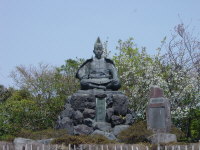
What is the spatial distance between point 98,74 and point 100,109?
1664 mm

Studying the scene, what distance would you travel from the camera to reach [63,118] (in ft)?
47.2

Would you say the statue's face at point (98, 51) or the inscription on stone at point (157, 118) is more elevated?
the statue's face at point (98, 51)

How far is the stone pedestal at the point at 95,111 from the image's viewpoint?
14070 millimetres

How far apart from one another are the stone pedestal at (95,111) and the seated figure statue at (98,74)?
1.17 feet

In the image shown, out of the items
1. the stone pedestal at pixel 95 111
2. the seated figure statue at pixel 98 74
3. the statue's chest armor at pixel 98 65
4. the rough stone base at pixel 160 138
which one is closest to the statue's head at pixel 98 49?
the seated figure statue at pixel 98 74

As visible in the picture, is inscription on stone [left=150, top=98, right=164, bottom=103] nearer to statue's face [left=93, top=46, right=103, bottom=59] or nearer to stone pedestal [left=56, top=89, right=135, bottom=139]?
stone pedestal [left=56, top=89, right=135, bottom=139]

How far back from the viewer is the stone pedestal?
46.2 ft

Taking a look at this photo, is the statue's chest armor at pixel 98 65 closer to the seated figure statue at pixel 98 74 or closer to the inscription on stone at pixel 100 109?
the seated figure statue at pixel 98 74

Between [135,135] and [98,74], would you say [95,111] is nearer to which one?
[98,74]

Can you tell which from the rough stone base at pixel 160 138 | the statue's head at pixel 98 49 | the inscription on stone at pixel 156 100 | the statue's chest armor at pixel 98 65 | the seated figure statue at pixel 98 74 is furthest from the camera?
the statue's head at pixel 98 49

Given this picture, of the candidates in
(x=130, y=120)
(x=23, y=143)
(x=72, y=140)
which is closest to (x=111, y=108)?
(x=130, y=120)

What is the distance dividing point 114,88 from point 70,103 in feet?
6.13

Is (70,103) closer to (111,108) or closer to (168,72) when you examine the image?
(111,108)

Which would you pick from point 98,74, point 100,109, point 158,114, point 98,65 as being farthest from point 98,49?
point 158,114
